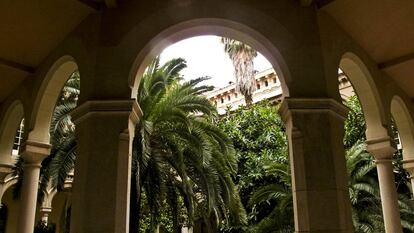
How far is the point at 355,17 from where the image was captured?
7.28m

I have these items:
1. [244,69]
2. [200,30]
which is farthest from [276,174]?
[244,69]

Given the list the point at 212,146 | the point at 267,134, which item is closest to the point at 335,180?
the point at 212,146

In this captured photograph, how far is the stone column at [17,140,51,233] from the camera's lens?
8398mm

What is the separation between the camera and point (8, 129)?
1023 centimetres

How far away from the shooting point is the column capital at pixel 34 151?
838 cm

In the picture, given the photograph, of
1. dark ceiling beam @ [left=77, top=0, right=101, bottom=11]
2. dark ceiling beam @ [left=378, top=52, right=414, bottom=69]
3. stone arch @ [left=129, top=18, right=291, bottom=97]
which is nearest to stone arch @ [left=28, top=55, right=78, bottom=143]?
dark ceiling beam @ [left=77, top=0, right=101, bottom=11]

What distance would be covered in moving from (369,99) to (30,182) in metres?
7.21

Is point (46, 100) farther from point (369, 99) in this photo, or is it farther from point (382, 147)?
point (382, 147)

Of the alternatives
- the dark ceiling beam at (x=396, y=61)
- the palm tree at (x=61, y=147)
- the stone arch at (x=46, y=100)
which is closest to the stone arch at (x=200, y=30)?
the stone arch at (x=46, y=100)

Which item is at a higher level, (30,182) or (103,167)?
(30,182)

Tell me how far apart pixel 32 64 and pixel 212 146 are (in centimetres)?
656

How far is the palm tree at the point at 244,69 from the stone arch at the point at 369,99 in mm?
18751

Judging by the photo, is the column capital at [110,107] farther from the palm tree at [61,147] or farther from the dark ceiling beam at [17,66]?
the palm tree at [61,147]

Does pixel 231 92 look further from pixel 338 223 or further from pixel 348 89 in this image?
pixel 338 223
